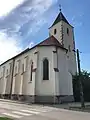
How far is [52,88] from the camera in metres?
22.9

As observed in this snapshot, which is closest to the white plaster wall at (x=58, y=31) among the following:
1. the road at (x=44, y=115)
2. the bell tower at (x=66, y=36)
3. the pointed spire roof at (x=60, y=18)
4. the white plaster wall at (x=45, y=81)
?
the bell tower at (x=66, y=36)

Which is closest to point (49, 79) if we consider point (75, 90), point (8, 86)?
point (75, 90)

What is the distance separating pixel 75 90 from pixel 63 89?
330cm

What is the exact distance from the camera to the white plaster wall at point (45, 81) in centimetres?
2306

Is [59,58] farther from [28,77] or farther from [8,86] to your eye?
[8,86]

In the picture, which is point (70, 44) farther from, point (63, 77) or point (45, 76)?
point (45, 76)

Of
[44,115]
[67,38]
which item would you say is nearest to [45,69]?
[67,38]

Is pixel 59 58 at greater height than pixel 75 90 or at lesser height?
greater

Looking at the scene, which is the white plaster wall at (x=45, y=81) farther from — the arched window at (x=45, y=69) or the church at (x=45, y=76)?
the arched window at (x=45, y=69)

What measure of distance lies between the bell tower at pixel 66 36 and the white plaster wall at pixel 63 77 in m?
4.22

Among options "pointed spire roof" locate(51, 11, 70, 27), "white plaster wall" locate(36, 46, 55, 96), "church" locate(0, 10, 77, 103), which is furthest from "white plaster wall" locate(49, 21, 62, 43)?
"white plaster wall" locate(36, 46, 55, 96)

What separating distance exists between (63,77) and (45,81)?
296cm

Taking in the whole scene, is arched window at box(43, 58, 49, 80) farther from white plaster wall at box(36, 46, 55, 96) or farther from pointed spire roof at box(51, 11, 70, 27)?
pointed spire roof at box(51, 11, 70, 27)

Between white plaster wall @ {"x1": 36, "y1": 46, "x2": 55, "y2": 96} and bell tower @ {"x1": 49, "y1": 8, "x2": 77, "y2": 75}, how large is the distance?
5.82 m
